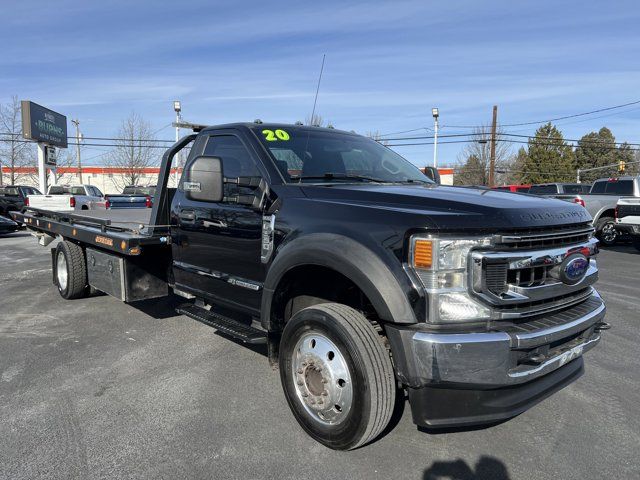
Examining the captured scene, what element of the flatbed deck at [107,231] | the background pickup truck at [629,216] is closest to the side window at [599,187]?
the background pickup truck at [629,216]

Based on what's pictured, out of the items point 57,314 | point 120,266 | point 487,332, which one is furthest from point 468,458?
point 57,314

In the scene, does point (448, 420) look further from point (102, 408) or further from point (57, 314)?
point (57, 314)

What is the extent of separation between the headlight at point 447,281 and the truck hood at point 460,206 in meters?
0.10

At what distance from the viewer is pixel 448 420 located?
2586 mm

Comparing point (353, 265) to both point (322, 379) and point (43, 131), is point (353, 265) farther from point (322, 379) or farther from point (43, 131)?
point (43, 131)

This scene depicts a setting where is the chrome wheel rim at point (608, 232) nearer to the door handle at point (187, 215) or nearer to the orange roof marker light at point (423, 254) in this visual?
the door handle at point (187, 215)

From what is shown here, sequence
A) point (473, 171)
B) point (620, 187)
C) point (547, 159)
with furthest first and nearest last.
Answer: point (547, 159)
point (473, 171)
point (620, 187)

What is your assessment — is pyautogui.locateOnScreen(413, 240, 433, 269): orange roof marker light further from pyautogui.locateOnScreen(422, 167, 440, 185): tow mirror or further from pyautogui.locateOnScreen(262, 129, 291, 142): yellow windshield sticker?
pyautogui.locateOnScreen(422, 167, 440, 185): tow mirror

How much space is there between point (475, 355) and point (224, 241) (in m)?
2.30

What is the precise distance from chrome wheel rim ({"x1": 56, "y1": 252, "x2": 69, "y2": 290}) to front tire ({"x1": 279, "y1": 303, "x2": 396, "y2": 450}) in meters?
4.73

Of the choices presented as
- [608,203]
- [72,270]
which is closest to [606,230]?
[608,203]

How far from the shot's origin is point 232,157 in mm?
4184

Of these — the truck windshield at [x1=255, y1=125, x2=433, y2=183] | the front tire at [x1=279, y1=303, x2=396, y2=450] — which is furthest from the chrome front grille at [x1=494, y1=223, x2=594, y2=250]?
the truck windshield at [x1=255, y1=125, x2=433, y2=183]

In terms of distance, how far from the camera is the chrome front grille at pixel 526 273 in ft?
8.36
